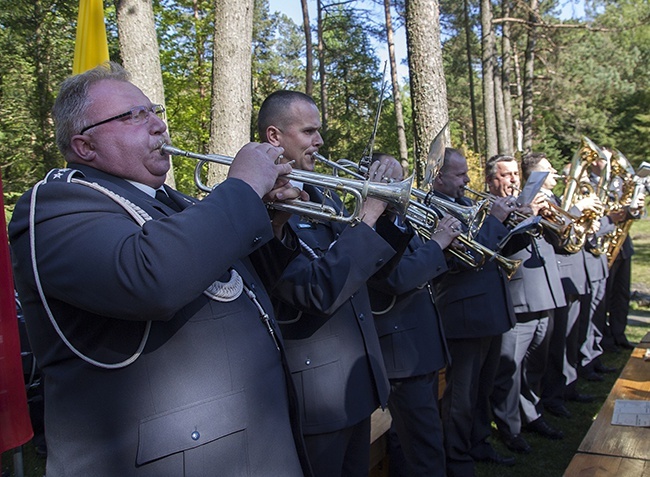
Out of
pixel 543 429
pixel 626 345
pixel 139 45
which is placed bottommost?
pixel 626 345

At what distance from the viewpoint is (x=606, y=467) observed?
276cm

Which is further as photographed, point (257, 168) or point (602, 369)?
point (602, 369)

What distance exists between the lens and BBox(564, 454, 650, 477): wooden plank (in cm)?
269

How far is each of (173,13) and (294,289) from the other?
1781 centimetres

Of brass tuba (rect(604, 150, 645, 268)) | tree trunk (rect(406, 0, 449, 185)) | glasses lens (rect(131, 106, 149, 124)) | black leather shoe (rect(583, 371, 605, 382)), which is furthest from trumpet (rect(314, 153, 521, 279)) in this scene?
brass tuba (rect(604, 150, 645, 268))

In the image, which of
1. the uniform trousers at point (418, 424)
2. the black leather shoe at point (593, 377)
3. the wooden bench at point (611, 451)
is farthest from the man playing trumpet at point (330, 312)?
the black leather shoe at point (593, 377)

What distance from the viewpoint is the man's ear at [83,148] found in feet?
6.44

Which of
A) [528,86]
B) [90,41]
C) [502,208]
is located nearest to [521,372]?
[502,208]

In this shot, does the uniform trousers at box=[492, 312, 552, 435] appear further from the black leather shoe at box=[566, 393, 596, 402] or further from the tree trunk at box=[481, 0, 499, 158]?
the tree trunk at box=[481, 0, 499, 158]

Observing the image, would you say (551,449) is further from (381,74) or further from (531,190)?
(381,74)

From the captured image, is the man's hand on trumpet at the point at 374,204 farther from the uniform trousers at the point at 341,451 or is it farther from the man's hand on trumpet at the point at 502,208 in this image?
the man's hand on trumpet at the point at 502,208

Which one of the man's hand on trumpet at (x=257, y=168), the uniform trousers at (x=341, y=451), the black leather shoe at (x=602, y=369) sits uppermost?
the man's hand on trumpet at (x=257, y=168)

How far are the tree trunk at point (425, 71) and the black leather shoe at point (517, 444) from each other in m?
2.74

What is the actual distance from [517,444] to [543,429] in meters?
0.46
